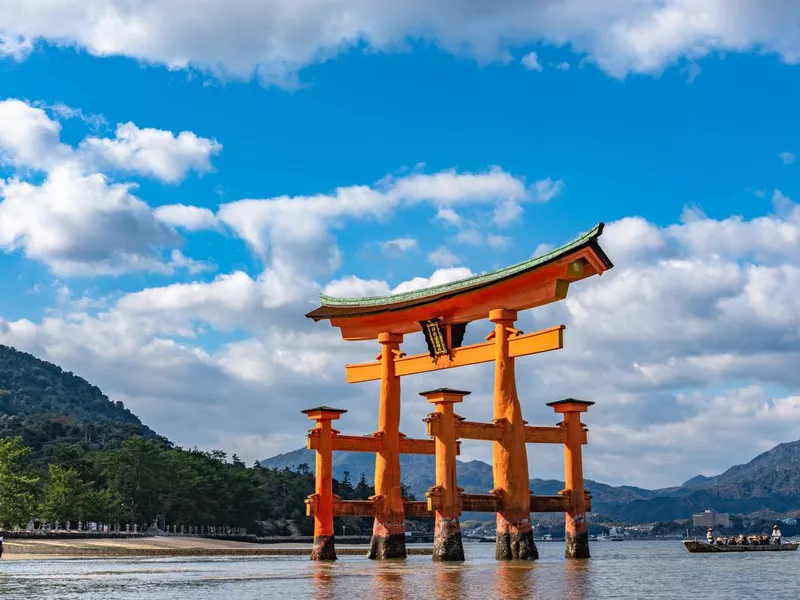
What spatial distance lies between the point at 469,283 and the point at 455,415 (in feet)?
18.5

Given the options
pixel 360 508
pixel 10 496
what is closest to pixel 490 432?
pixel 360 508

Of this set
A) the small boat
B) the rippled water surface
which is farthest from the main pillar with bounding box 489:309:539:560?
the small boat

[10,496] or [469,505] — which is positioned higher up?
[10,496]

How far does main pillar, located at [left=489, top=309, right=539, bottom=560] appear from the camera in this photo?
122 feet

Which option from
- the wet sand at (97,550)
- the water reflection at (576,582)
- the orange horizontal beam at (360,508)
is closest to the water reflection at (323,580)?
the orange horizontal beam at (360,508)

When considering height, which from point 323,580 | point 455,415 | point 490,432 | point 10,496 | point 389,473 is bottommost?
point 323,580

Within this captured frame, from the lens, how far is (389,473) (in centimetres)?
4181

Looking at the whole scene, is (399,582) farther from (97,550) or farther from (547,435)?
(97,550)

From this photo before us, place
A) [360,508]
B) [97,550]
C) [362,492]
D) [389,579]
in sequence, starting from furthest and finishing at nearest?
[362,492] → [97,550] → [360,508] → [389,579]

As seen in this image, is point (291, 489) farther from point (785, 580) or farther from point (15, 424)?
point (785, 580)

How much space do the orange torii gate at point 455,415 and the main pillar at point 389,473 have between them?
0.04 metres

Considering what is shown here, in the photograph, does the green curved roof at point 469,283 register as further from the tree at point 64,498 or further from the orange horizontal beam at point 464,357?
the tree at point 64,498

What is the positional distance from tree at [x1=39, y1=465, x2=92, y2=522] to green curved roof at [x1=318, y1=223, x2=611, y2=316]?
38.1 meters

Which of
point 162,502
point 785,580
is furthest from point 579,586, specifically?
point 162,502
